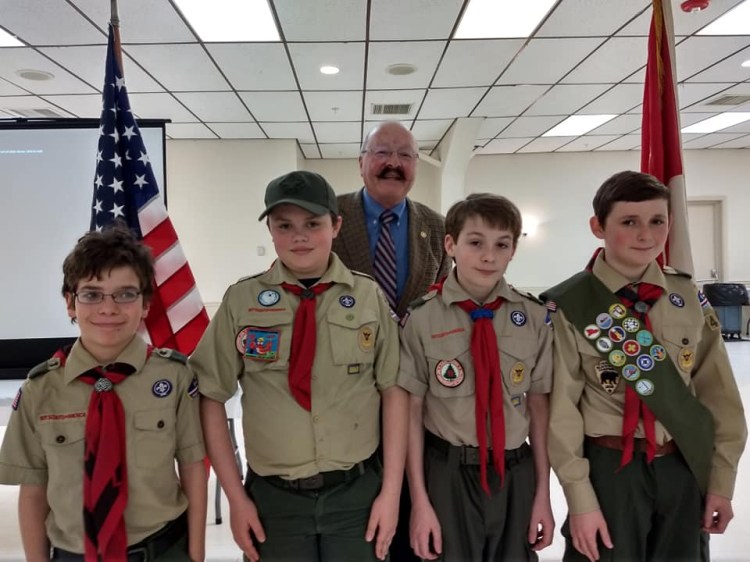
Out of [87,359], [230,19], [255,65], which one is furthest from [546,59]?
[87,359]

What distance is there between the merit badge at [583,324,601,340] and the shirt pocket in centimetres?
112

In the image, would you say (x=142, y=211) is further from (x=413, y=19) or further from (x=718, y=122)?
(x=718, y=122)

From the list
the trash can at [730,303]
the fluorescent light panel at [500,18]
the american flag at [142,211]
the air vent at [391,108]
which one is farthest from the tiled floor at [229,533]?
the trash can at [730,303]

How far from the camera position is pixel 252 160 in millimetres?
7340

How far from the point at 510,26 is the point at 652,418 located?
3721 millimetres

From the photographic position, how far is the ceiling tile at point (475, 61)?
4367 millimetres

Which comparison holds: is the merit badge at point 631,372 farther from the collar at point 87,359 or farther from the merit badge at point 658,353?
the collar at point 87,359

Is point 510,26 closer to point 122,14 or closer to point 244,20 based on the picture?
point 244,20

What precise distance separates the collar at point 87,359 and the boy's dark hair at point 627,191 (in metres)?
1.33

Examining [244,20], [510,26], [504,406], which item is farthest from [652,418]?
[244,20]

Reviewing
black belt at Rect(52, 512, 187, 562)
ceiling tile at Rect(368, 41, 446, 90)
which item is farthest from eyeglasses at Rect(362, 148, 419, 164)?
ceiling tile at Rect(368, 41, 446, 90)

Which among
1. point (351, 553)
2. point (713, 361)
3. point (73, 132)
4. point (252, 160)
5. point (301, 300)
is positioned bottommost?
point (351, 553)

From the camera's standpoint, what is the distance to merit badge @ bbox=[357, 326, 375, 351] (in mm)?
1321

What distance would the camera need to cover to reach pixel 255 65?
472 centimetres
